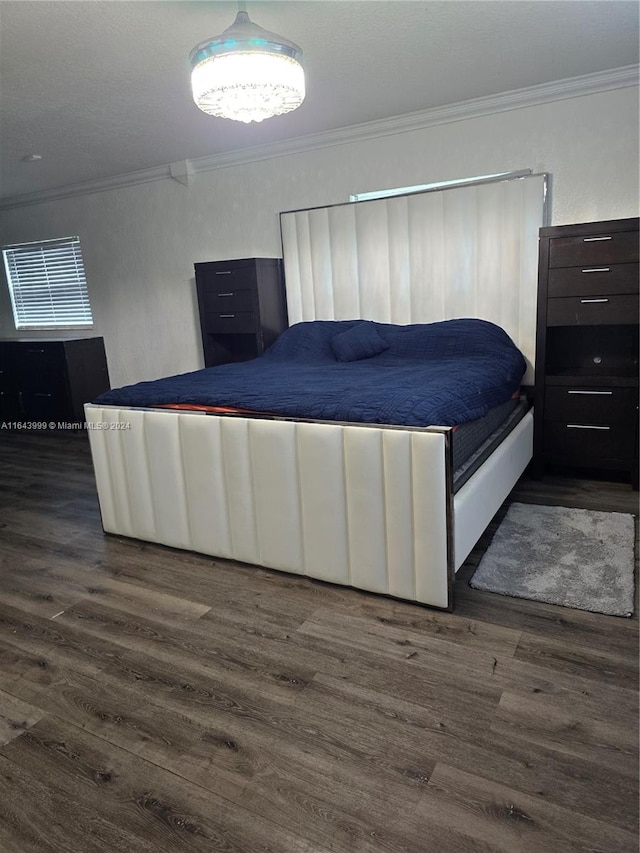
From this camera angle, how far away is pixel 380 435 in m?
2.16

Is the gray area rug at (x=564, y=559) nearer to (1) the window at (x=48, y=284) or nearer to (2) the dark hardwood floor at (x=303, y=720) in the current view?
(2) the dark hardwood floor at (x=303, y=720)

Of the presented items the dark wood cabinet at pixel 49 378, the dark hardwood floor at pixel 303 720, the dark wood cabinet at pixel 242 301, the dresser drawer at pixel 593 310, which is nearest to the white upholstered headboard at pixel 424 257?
the dark wood cabinet at pixel 242 301

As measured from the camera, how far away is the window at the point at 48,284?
235 inches

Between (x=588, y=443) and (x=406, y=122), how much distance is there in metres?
2.30

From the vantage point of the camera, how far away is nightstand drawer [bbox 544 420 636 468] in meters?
3.24

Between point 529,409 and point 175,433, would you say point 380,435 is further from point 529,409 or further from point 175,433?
point 529,409

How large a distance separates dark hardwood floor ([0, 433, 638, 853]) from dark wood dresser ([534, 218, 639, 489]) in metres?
1.44

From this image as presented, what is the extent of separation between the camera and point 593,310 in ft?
10.4

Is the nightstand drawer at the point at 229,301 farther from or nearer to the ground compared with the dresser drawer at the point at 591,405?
farther from the ground

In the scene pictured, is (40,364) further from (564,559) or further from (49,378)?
(564,559)

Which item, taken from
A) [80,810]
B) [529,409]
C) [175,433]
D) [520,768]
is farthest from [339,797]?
[529,409]

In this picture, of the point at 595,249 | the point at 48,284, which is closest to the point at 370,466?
the point at 595,249

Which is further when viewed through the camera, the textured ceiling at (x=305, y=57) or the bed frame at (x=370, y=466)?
the textured ceiling at (x=305, y=57)

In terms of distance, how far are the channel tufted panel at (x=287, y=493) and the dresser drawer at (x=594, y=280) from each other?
1660mm
